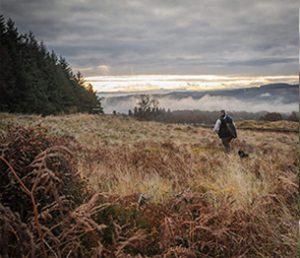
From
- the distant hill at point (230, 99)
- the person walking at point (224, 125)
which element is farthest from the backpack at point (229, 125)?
the distant hill at point (230, 99)

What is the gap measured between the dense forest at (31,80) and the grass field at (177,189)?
3.8 inches

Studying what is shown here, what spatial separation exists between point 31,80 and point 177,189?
1.73 meters

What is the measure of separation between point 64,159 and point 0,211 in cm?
71

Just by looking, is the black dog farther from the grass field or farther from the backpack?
the backpack

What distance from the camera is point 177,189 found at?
4328 millimetres

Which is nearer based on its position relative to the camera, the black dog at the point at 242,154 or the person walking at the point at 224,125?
the person walking at the point at 224,125

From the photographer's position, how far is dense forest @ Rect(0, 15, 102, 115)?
3.50 metres

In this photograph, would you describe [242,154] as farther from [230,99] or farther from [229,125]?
[230,99]

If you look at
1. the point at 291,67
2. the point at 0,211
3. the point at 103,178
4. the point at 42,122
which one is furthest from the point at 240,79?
the point at 0,211

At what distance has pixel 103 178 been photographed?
4.26 meters

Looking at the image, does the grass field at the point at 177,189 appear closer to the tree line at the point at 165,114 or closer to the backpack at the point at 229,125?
the tree line at the point at 165,114

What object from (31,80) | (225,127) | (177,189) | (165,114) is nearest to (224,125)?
(225,127)

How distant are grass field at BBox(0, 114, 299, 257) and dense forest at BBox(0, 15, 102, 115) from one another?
0.10 meters

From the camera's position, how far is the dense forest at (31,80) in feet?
11.5
